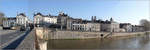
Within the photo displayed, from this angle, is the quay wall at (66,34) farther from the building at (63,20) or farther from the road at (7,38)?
the road at (7,38)

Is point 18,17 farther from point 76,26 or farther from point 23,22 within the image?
point 76,26

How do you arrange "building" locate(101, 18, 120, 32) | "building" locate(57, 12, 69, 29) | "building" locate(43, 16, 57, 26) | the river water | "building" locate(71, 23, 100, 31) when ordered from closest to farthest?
the river water, "building" locate(71, 23, 100, 31), "building" locate(57, 12, 69, 29), "building" locate(43, 16, 57, 26), "building" locate(101, 18, 120, 32)

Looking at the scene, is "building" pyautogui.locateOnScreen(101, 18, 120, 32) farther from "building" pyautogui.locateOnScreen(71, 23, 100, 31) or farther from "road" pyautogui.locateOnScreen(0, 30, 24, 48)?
"road" pyautogui.locateOnScreen(0, 30, 24, 48)

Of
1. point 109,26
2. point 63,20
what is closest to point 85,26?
point 63,20

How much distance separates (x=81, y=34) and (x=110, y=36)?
9934 mm

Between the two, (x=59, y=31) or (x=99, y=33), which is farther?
(x=99, y=33)

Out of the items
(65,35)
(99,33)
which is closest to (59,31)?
(65,35)

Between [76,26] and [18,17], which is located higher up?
[18,17]

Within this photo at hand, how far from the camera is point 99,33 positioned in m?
38.9

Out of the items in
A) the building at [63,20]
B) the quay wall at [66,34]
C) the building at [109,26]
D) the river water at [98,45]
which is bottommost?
the river water at [98,45]

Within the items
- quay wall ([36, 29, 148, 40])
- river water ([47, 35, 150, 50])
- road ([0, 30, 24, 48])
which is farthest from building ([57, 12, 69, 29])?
road ([0, 30, 24, 48])

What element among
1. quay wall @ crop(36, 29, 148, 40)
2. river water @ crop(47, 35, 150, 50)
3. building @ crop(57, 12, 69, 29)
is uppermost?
building @ crop(57, 12, 69, 29)

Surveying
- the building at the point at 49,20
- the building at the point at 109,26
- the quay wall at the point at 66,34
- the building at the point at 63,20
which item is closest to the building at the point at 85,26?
the building at the point at 63,20

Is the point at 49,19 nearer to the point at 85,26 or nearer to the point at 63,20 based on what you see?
the point at 63,20
